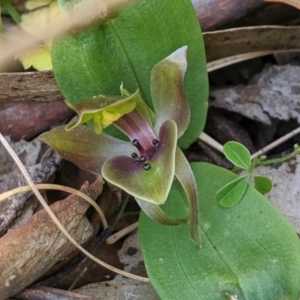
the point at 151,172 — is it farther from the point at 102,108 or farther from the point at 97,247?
the point at 97,247

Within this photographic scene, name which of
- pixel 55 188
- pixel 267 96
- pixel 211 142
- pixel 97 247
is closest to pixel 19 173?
pixel 55 188

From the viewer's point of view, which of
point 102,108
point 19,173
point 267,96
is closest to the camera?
point 102,108

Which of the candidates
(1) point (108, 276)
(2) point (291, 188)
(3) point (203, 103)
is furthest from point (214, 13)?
(1) point (108, 276)

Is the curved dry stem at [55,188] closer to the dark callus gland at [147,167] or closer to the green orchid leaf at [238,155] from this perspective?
the dark callus gland at [147,167]

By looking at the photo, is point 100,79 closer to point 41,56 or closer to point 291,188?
point 41,56

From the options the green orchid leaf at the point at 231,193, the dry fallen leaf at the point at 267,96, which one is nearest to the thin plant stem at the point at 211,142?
Answer: the dry fallen leaf at the point at 267,96

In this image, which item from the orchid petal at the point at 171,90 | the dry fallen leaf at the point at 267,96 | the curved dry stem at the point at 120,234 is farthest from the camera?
the dry fallen leaf at the point at 267,96
